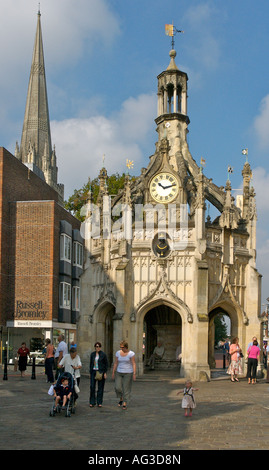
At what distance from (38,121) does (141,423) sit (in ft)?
360

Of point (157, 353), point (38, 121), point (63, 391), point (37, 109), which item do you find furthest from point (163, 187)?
point (38, 121)

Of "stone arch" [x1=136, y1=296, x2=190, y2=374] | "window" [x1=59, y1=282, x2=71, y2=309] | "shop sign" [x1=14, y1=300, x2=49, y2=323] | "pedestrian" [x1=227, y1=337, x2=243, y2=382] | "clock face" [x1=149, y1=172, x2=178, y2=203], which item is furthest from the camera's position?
"window" [x1=59, y1=282, x2=71, y2=309]

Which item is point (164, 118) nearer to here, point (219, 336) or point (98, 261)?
point (98, 261)

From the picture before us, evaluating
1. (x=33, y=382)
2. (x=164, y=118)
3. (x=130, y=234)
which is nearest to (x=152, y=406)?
(x=33, y=382)

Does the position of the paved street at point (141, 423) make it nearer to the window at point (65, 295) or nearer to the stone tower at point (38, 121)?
the window at point (65, 295)

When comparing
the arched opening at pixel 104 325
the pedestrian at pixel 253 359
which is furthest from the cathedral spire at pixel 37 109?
the pedestrian at pixel 253 359

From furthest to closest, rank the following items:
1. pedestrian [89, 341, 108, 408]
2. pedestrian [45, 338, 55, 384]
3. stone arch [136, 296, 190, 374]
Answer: stone arch [136, 296, 190, 374] → pedestrian [45, 338, 55, 384] → pedestrian [89, 341, 108, 408]

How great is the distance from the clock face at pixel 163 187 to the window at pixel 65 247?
57.5ft

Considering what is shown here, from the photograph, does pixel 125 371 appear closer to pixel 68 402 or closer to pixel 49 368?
pixel 68 402

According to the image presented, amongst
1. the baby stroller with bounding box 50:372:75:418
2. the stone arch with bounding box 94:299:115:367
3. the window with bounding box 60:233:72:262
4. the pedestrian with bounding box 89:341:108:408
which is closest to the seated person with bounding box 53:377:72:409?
the baby stroller with bounding box 50:372:75:418

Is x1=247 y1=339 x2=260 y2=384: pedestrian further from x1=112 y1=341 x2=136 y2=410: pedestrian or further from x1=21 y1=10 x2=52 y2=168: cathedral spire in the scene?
x1=21 y1=10 x2=52 y2=168: cathedral spire

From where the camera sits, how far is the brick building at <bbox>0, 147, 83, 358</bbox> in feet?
135

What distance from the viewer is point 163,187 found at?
2738 cm

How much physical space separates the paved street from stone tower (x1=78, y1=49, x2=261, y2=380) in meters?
5.94
